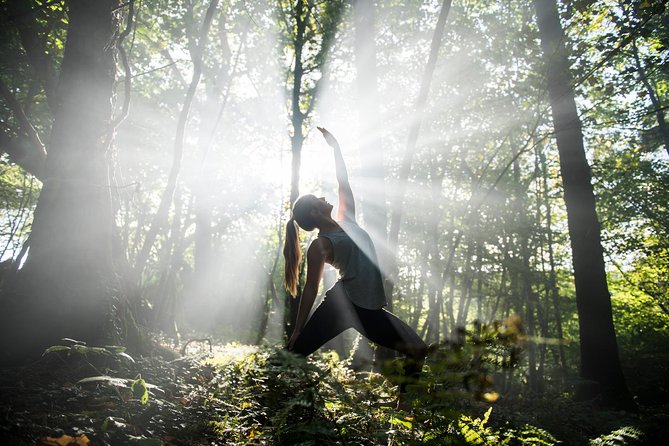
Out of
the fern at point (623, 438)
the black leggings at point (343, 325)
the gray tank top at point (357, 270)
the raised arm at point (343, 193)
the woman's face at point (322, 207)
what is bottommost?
the fern at point (623, 438)

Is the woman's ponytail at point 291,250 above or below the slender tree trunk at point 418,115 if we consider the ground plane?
below

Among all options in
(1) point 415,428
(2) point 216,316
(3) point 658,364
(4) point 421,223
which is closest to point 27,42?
(1) point 415,428

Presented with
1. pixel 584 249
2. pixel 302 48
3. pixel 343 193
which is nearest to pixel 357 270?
pixel 343 193

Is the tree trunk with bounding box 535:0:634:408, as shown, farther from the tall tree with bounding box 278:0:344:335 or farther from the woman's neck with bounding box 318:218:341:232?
the woman's neck with bounding box 318:218:341:232

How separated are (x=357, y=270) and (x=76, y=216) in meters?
3.12

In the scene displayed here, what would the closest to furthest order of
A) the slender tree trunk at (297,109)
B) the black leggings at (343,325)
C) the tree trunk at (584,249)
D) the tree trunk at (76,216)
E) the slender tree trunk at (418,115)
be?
the black leggings at (343,325) → the tree trunk at (76,216) → the slender tree trunk at (418,115) → the slender tree trunk at (297,109) → the tree trunk at (584,249)

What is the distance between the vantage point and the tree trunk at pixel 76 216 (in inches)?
132

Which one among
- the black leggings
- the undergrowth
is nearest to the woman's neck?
the black leggings

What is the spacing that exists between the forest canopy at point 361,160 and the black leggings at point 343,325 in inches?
14.8

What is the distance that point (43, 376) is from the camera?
8.77 ft

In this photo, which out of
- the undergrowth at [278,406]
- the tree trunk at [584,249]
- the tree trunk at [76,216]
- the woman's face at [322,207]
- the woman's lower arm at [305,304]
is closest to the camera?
the undergrowth at [278,406]

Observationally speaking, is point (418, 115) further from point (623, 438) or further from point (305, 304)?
point (623, 438)

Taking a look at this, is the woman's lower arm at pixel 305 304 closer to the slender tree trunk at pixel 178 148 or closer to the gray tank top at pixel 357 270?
the gray tank top at pixel 357 270

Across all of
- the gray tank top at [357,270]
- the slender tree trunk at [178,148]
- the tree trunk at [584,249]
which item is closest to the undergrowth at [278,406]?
the gray tank top at [357,270]
